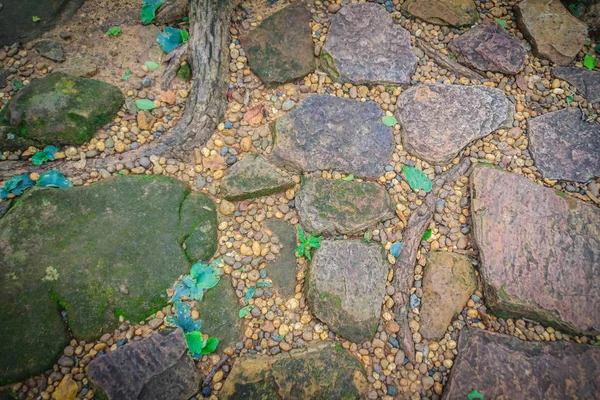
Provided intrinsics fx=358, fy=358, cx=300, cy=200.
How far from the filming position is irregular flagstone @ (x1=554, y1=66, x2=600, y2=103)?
313cm

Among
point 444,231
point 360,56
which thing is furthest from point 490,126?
point 360,56

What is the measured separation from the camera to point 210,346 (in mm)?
2264

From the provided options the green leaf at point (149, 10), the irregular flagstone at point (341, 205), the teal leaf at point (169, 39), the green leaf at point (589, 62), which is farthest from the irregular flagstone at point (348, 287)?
the green leaf at point (589, 62)

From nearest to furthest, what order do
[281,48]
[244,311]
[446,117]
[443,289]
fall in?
1. [244,311]
2. [443,289]
3. [446,117]
4. [281,48]

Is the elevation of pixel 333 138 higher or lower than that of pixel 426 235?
higher

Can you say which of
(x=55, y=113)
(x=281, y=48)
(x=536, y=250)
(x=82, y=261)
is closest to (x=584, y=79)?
(x=536, y=250)

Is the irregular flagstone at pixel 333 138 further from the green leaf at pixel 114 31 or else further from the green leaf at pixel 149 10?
the green leaf at pixel 114 31

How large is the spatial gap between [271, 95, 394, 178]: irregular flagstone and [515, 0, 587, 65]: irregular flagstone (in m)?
1.67

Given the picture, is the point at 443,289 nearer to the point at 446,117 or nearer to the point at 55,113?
the point at 446,117

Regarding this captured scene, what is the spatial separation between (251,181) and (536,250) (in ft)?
6.85

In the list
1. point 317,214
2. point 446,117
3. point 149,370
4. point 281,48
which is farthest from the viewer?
point 281,48

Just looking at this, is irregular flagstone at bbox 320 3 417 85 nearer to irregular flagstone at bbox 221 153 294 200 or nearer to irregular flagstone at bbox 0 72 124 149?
irregular flagstone at bbox 221 153 294 200

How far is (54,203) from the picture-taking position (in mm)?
2414

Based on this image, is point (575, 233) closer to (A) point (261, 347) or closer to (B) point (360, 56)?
(B) point (360, 56)
